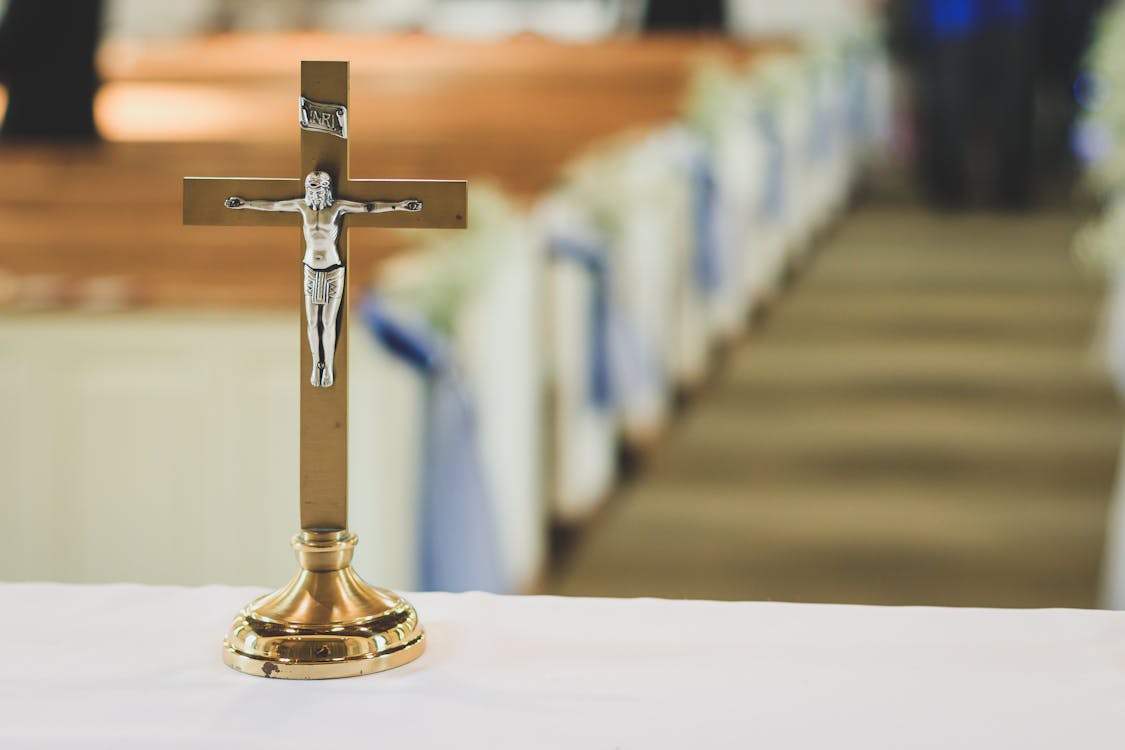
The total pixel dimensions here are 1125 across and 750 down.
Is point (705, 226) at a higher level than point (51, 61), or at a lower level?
lower

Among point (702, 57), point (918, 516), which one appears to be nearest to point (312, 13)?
point (702, 57)

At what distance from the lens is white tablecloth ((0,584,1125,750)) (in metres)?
1.05

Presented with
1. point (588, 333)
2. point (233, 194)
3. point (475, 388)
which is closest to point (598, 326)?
point (588, 333)

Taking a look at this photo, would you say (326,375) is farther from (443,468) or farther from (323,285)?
(443,468)

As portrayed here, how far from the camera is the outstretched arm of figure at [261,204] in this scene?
1.18 metres

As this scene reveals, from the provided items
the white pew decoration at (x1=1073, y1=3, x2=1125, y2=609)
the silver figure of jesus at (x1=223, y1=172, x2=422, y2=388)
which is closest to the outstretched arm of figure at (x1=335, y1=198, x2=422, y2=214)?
the silver figure of jesus at (x1=223, y1=172, x2=422, y2=388)

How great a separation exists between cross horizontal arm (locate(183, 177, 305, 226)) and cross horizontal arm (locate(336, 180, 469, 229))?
4 centimetres

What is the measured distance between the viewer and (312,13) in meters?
16.3

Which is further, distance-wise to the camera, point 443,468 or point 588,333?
point 588,333

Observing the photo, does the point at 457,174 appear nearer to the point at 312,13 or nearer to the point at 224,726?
the point at 224,726

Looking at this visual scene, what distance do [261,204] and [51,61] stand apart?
17.6ft

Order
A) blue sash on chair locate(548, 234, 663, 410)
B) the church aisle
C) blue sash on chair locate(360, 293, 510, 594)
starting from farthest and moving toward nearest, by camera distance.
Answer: blue sash on chair locate(548, 234, 663, 410) < the church aisle < blue sash on chair locate(360, 293, 510, 594)

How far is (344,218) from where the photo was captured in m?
1.17

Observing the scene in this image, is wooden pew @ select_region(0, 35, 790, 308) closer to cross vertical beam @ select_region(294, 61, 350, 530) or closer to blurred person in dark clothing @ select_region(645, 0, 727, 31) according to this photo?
cross vertical beam @ select_region(294, 61, 350, 530)
